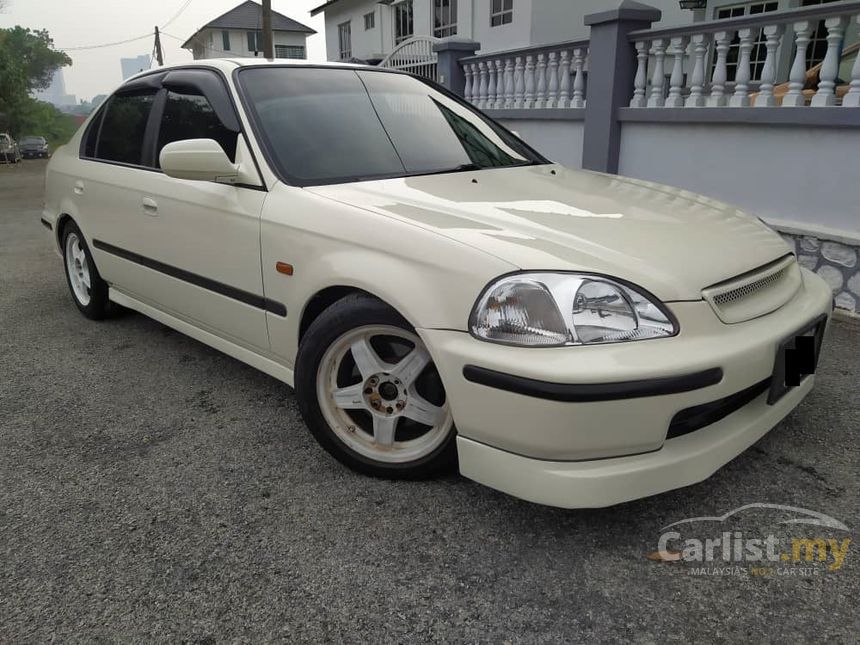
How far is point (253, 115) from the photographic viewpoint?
111 inches

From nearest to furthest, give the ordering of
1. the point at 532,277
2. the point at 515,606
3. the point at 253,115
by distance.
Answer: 1. the point at 515,606
2. the point at 532,277
3. the point at 253,115

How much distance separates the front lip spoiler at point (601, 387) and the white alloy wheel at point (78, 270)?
3399 mm

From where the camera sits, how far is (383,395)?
2404mm

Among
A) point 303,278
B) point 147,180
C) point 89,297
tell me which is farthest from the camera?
point 89,297

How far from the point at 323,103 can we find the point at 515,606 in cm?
219

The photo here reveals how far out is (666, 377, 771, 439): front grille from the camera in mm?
1961

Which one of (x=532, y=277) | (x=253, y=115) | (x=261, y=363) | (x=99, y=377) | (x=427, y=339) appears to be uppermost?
(x=253, y=115)

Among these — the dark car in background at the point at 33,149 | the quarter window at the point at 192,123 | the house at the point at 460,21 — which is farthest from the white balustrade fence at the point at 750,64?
the dark car in background at the point at 33,149

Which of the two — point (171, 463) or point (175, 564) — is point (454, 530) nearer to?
point (175, 564)

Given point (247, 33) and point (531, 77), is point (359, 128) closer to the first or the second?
point (531, 77)

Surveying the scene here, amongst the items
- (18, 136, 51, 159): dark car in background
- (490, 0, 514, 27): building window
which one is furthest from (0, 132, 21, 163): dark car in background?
(490, 0, 514, 27): building window

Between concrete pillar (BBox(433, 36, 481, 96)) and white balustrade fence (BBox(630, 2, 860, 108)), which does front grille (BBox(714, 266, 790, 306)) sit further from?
concrete pillar (BBox(433, 36, 481, 96))

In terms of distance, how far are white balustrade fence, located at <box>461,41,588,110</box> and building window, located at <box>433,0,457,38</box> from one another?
971 centimetres

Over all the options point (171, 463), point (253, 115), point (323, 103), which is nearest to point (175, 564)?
point (171, 463)
